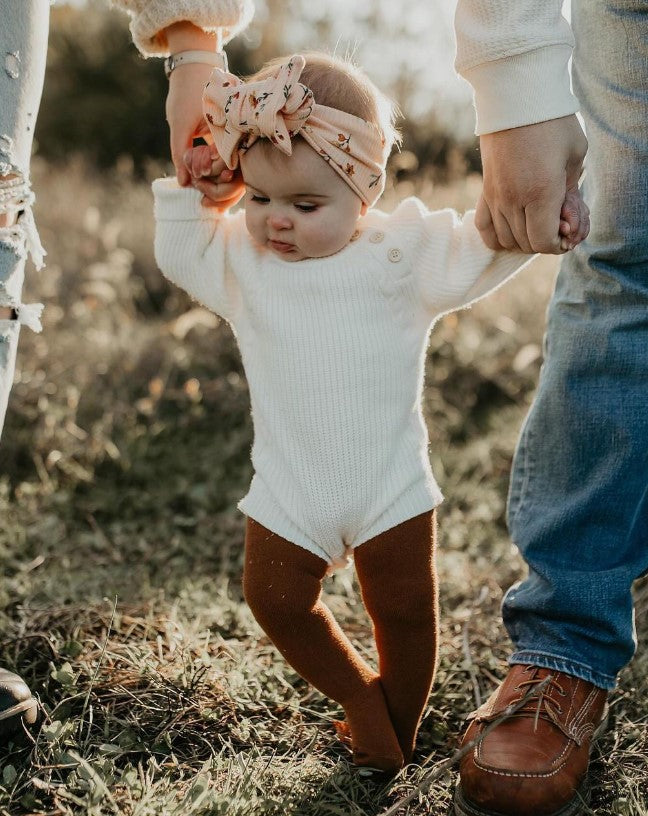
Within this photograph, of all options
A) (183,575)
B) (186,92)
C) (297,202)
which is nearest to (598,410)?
(297,202)

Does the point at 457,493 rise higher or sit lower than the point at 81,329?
lower

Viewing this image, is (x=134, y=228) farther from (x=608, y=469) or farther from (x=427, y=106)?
(x=608, y=469)

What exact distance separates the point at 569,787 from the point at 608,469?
2.29ft

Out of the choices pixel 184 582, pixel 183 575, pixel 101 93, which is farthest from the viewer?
pixel 101 93

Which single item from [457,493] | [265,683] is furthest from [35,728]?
[457,493]

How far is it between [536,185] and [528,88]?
17cm

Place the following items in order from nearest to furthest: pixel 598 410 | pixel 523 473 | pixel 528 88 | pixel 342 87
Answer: pixel 528 88, pixel 342 87, pixel 598 410, pixel 523 473

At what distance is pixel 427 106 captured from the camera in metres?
8.55

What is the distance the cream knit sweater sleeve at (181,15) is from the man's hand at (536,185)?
614mm

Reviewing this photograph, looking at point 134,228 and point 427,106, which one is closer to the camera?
point 134,228

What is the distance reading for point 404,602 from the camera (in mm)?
1801

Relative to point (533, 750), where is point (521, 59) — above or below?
above

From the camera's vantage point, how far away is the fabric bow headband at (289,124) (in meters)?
1.64

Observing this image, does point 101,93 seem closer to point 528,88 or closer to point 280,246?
point 280,246
